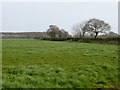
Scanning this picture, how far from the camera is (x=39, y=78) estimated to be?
10.7m

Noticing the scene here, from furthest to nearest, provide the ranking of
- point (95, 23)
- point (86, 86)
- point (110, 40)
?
point (95, 23) → point (110, 40) → point (86, 86)

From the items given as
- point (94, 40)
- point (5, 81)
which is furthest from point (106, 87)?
point (94, 40)

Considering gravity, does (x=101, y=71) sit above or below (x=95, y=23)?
below

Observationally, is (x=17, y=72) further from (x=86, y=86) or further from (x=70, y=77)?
(x=86, y=86)

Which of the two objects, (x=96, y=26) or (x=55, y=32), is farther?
(x=55, y=32)

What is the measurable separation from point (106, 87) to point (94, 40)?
5870 cm

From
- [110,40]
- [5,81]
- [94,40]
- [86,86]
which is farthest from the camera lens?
[94,40]

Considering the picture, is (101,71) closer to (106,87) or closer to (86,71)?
(86,71)

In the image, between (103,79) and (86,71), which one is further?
(86,71)

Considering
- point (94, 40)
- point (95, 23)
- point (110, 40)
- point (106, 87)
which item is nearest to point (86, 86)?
point (106, 87)

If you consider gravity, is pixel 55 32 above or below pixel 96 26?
below

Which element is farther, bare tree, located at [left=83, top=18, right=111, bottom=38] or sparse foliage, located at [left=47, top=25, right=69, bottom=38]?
sparse foliage, located at [left=47, top=25, right=69, bottom=38]

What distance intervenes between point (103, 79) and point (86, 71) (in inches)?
63.3

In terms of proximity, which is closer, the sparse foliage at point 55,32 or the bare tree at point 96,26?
the bare tree at point 96,26
